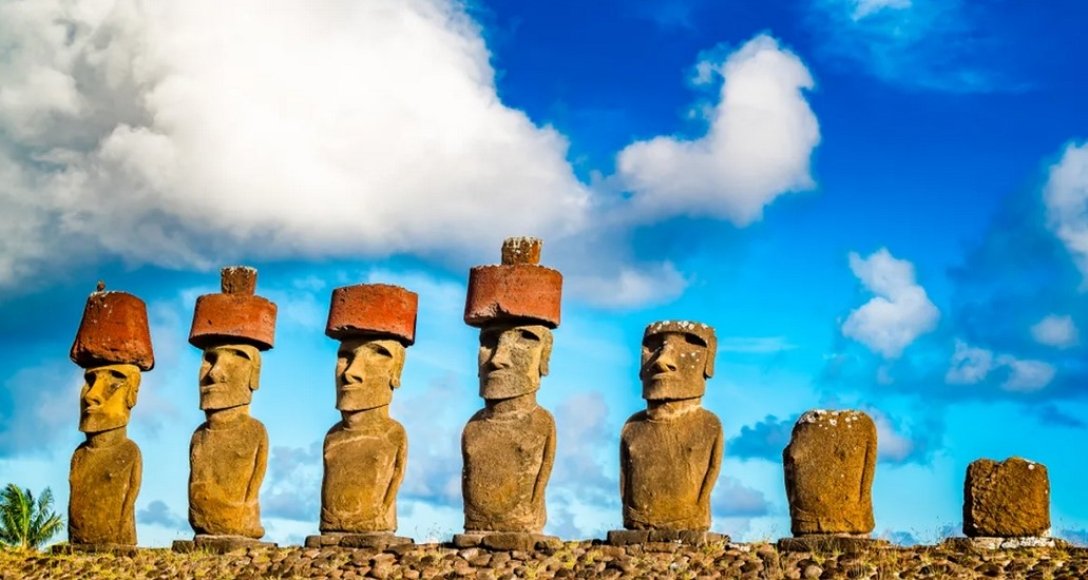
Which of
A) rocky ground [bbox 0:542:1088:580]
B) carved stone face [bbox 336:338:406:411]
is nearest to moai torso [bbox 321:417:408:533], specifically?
carved stone face [bbox 336:338:406:411]

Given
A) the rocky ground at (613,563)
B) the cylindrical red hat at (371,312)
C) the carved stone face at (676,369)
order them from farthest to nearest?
the cylindrical red hat at (371,312) → the carved stone face at (676,369) → the rocky ground at (613,563)

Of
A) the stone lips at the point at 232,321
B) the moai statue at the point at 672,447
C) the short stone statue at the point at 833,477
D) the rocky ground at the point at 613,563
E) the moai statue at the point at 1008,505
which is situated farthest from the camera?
the stone lips at the point at 232,321

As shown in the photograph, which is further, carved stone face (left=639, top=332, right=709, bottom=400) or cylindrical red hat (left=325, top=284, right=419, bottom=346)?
cylindrical red hat (left=325, top=284, right=419, bottom=346)

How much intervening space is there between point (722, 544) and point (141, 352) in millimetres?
8642

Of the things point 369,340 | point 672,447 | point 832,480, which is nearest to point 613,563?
point 672,447

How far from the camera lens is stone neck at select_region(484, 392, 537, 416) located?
18062 millimetres

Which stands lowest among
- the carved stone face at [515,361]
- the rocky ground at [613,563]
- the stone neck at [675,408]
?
the rocky ground at [613,563]

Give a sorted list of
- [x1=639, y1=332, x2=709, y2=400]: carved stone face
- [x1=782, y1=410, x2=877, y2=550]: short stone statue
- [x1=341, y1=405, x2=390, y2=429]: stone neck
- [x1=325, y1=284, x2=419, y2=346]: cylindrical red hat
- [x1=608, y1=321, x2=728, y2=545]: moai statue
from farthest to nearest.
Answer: [x1=325, y1=284, x2=419, y2=346]: cylindrical red hat → [x1=341, y1=405, x2=390, y2=429]: stone neck → [x1=639, y1=332, x2=709, y2=400]: carved stone face → [x1=608, y1=321, x2=728, y2=545]: moai statue → [x1=782, y1=410, x2=877, y2=550]: short stone statue

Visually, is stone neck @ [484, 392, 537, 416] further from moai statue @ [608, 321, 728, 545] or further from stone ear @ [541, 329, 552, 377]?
moai statue @ [608, 321, 728, 545]

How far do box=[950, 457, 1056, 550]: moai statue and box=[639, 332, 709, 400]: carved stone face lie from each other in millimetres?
3200

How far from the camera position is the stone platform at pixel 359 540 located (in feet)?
59.5

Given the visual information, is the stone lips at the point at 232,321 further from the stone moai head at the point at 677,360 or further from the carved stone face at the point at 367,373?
the stone moai head at the point at 677,360

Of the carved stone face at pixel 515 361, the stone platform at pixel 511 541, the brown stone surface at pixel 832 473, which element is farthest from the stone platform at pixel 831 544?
the carved stone face at pixel 515 361

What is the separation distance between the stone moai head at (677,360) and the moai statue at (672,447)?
1 centimetres
